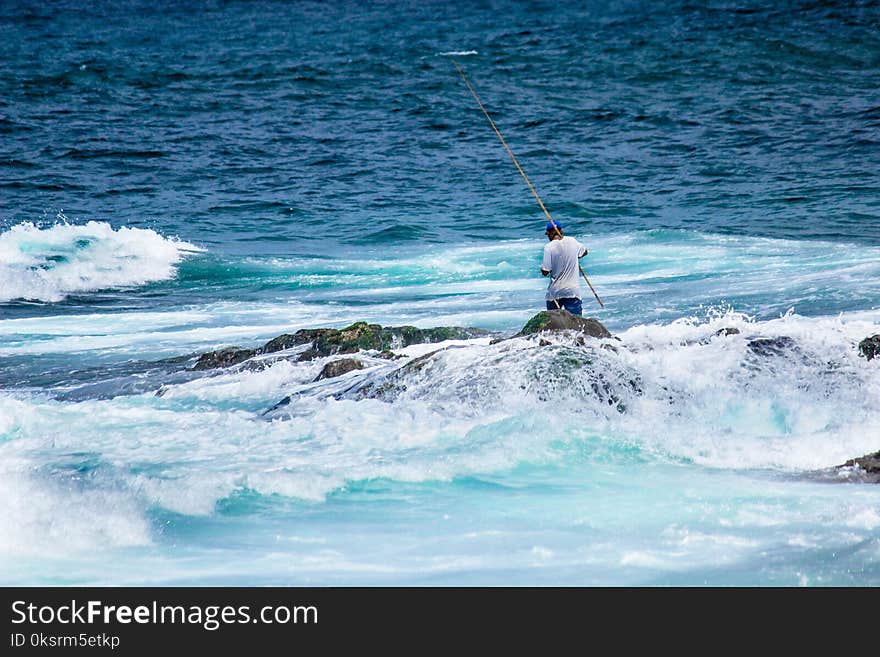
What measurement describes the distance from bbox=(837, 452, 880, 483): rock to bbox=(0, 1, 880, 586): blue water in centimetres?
16

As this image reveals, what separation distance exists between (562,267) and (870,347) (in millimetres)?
2716

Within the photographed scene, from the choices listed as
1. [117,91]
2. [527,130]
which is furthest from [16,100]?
[527,130]

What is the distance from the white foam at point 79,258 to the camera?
704 inches

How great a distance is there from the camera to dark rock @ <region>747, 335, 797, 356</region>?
8406 millimetres

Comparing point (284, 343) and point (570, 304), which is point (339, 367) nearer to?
point (284, 343)

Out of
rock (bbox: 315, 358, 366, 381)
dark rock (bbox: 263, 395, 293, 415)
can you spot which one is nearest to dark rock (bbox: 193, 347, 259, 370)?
rock (bbox: 315, 358, 366, 381)

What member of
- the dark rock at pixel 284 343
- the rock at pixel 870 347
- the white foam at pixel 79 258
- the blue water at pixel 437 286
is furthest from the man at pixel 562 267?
the white foam at pixel 79 258

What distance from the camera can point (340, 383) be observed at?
8.99 m

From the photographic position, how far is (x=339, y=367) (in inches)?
368

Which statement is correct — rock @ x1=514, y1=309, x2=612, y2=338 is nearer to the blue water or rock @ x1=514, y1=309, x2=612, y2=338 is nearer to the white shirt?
the blue water

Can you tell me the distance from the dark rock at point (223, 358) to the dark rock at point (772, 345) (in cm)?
442

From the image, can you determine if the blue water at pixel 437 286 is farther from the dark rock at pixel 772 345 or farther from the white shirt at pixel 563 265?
the white shirt at pixel 563 265
